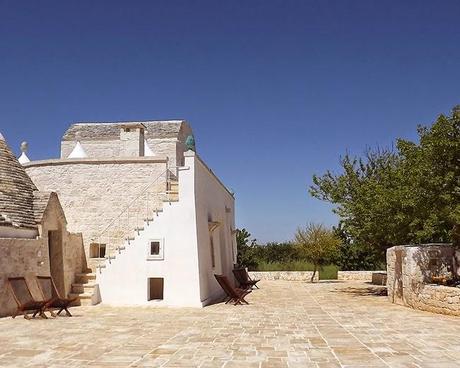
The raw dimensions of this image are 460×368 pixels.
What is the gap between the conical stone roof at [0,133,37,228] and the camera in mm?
13102

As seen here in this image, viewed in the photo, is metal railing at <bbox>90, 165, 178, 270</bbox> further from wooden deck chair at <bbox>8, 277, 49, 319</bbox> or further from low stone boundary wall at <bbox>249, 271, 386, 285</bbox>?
low stone boundary wall at <bbox>249, 271, 386, 285</bbox>

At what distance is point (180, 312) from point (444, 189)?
7.98 m

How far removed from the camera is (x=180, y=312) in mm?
12812

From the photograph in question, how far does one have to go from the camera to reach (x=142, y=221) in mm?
16344

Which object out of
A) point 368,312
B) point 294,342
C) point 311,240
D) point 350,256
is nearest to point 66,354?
point 294,342

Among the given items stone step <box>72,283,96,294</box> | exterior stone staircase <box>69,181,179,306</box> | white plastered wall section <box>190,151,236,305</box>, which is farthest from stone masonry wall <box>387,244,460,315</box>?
stone step <box>72,283,96,294</box>

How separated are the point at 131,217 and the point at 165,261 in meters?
2.99

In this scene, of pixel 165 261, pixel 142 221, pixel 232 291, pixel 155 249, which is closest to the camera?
pixel 165 261

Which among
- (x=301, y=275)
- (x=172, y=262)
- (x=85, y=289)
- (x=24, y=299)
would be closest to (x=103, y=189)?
(x=85, y=289)

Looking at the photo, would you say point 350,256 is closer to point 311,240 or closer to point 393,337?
point 311,240

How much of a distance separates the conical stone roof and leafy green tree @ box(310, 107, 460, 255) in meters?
11.2

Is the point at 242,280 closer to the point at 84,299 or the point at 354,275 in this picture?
the point at 84,299

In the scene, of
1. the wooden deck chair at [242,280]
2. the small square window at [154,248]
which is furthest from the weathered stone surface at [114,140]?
the small square window at [154,248]

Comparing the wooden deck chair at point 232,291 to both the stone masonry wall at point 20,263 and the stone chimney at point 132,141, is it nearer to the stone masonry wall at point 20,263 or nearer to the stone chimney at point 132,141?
the stone masonry wall at point 20,263
